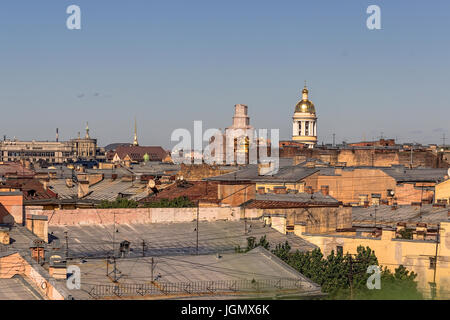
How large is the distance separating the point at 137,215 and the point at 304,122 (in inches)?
3316

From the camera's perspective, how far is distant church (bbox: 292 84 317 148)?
115m

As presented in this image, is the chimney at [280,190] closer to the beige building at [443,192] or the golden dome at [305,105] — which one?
the beige building at [443,192]

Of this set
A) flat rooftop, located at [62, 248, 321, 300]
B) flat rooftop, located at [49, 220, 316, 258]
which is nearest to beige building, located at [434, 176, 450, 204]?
flat rooftop, located at [49, 220, 316, 258]

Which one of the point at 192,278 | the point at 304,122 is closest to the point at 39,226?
the point at 192,278

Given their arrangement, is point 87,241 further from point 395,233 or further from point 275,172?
Answer: point 275,172

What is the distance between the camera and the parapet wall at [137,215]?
99.7ft

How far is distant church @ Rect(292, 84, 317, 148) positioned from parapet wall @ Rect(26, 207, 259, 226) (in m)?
80.5

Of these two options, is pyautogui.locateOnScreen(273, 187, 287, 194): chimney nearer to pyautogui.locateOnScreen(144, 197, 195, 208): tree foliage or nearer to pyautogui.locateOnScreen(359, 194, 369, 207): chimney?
pyautogui.locateOnScreen(359, 194, 369, 207): chimney

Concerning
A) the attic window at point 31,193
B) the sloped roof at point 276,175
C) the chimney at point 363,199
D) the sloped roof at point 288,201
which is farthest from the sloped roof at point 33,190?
the chimney at point 363,199

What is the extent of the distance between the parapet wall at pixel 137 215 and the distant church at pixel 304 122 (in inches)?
3169

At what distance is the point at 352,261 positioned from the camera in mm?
26859
